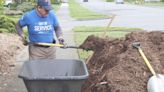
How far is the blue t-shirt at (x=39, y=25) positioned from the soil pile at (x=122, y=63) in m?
1.04

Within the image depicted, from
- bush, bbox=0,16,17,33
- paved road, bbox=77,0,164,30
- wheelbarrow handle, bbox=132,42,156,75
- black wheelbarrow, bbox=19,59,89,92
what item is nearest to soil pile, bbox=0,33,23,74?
bush, bbox=0,16,17,33

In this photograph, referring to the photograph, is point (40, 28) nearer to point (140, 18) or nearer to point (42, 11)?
point (42, 11)

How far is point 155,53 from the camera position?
862cm

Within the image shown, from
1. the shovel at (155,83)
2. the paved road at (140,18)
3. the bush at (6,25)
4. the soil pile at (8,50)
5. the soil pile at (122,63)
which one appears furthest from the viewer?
the paved road at (140,18)

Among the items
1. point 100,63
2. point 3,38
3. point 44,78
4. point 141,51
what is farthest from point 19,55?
point 44,78

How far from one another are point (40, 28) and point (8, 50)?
6.84 meters

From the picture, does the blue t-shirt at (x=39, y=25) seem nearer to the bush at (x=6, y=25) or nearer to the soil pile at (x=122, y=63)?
the soil pile at (x=122, y=63)

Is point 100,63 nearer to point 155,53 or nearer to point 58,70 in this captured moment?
point 155,53

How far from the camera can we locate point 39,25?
8.52 metres

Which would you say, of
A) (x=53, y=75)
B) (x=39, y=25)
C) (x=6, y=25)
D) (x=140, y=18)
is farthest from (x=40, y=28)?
(x=140, y=18)

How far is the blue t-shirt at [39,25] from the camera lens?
335 inches

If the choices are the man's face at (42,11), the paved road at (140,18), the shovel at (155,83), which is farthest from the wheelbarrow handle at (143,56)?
the paved road at (140,18)

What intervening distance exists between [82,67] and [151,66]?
54.6 inches

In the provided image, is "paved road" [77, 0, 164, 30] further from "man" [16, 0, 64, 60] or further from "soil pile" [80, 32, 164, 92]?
"man" [16, 0, 64, 60]
